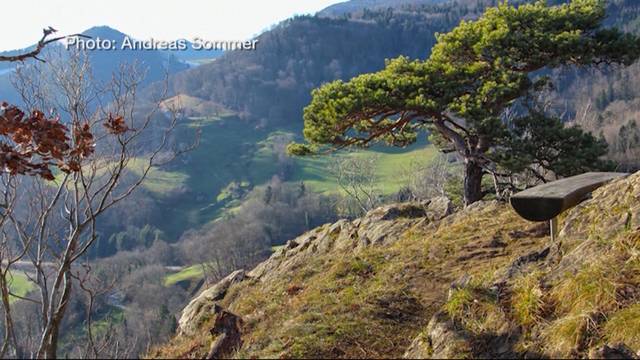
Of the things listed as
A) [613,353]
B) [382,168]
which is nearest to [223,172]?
[382,168]

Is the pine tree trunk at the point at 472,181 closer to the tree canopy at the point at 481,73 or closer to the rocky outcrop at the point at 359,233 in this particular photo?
the tree canopy at the point at 481,73

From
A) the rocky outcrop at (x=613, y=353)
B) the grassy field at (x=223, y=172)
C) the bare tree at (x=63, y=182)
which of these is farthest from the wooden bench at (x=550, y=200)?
the grassy field at (x=223, y=172)

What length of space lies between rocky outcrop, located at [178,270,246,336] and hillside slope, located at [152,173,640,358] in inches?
2.4

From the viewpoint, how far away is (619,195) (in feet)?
22.5

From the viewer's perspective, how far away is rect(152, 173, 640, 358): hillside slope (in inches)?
203

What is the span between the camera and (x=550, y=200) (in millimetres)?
6828

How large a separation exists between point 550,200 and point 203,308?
6.59m

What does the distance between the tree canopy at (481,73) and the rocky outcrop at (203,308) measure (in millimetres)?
3946

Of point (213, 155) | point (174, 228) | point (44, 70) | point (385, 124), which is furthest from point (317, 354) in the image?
point (213, 155)

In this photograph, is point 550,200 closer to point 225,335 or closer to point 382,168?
point 225,335

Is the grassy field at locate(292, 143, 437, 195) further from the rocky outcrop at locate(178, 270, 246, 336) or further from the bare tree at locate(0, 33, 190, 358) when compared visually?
the bare tree at locate(0, 33, 190, 358)

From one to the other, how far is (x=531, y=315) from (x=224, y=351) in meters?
3.63

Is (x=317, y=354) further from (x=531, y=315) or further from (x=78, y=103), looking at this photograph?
(x=78, y=103)

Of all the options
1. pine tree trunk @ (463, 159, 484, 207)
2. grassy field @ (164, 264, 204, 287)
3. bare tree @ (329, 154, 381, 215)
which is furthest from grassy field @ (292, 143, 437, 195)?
pine tree trunk @ (463, 159, 484, 207)
